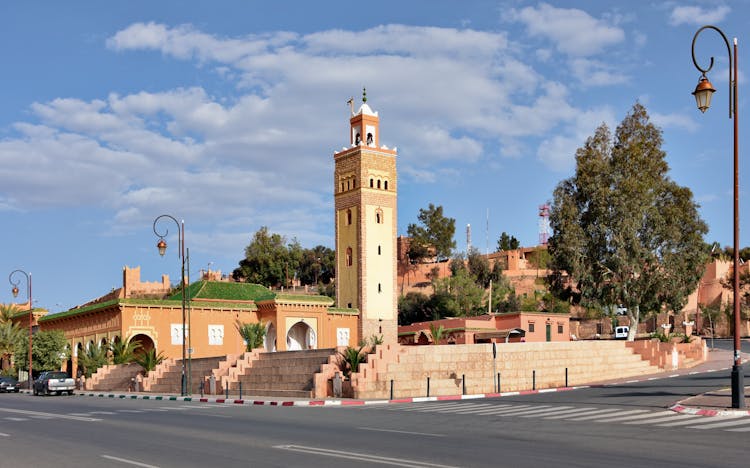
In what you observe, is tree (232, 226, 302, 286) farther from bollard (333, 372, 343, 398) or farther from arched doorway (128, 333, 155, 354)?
bollard (333, 372, 343, 398)

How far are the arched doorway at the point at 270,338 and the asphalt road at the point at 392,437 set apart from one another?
1319 inches

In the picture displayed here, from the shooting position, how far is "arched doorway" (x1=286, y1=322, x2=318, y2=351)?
205 feet

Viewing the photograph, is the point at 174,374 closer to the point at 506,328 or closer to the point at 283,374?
the point at 283,374

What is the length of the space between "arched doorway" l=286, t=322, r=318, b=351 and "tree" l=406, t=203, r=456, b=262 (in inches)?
2137

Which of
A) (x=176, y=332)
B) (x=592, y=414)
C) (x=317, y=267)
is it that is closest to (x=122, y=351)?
(x=176, y=332)

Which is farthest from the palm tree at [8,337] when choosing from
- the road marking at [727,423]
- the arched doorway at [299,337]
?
the road marking at [727,423]

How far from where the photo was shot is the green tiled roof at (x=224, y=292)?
5994cm

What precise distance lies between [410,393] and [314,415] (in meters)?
10.2

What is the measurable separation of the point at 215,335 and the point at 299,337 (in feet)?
27.2

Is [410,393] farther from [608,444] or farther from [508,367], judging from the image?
[608,444]

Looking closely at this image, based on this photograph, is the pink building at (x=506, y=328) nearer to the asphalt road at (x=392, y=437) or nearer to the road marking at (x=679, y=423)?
the asphalt road at (x=392, y=437)

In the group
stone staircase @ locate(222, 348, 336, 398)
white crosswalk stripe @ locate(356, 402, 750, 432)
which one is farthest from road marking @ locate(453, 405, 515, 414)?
stone staircase @ locate(222, 348, 336, 398)

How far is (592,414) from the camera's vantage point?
2155 centimetres

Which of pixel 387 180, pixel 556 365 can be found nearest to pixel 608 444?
pixel 556 365
